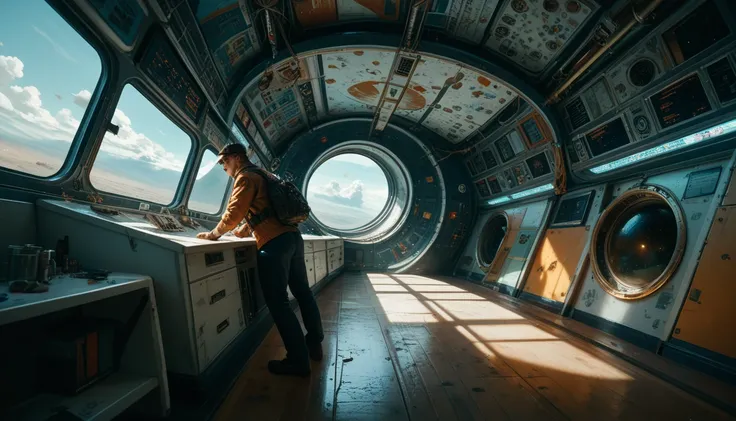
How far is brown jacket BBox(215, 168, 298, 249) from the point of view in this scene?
1770 mm

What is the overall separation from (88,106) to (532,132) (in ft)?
17.3

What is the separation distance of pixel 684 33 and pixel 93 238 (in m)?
4.55

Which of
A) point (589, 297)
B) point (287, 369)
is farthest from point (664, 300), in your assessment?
point (287, 369)

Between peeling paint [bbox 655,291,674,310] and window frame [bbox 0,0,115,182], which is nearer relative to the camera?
window frame [bbox 0,0,115,182]

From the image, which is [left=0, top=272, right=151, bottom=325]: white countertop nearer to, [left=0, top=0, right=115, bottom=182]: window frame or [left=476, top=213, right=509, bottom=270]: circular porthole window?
[left=0, top=0, right=115, bottom=182]: window frame

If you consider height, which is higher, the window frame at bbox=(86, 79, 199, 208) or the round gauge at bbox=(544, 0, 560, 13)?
the round gauge at bbox=(544, 0, 560, 13)

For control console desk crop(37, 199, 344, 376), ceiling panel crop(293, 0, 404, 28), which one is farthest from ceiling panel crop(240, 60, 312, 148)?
control console desk crop(37, 199, 344, 376)

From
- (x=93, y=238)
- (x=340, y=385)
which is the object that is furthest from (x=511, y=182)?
(x=93, y=238)

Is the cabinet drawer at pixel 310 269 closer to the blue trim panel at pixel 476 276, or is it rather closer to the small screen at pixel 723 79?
the blue trim panel at pixel 476 276

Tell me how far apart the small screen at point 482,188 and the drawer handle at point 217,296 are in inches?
234

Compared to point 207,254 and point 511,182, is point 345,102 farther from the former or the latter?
point 207,254

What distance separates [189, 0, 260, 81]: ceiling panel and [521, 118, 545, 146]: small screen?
13.3ft

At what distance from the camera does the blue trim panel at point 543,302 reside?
3.81m

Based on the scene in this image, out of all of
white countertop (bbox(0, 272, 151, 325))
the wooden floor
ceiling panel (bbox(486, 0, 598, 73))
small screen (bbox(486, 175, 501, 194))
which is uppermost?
ceiling panel (bbox(486, 0, 598, 73))
